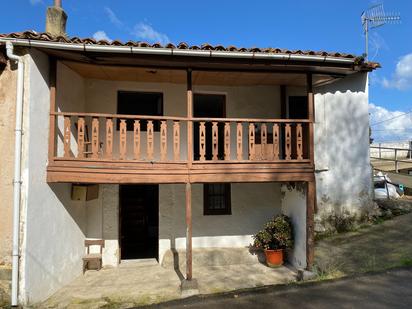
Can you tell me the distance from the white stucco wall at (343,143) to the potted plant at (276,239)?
Result: 173 centimetres

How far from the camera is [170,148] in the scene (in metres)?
9.19

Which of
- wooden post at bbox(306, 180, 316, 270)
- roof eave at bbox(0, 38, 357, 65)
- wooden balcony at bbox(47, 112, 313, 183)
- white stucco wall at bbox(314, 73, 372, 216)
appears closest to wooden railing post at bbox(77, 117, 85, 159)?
wooden balcony at bbox(47, 112, 313, 183)

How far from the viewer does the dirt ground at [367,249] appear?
6.70 meters

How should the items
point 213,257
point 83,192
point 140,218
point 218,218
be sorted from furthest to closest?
point 140,218, point 218,218, point 213,257, point 83,192

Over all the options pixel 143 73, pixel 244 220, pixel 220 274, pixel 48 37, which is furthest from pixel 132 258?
pixel 48 37

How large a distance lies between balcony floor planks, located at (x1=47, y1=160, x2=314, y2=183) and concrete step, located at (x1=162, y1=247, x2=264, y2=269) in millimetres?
2864

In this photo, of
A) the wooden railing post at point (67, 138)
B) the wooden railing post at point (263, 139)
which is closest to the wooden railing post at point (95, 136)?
the wooden railing post at point (67, 138)

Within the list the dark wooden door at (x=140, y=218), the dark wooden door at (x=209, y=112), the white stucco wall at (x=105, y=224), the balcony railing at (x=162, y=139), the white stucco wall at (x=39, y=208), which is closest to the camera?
the white stucco wall at (x=39, y=208)

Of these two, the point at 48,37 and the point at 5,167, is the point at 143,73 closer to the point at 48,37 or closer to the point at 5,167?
the point at 48,37

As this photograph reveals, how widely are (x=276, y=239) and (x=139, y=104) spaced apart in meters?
5.46

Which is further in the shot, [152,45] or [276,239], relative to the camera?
[276,239]

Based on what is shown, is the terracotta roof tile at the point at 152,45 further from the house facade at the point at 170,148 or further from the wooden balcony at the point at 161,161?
the wooden balcony at the point at 161,161

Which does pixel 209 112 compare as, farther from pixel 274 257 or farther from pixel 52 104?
pixel 52 104

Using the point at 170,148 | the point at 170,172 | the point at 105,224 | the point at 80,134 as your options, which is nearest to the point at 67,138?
the point at 80,134
